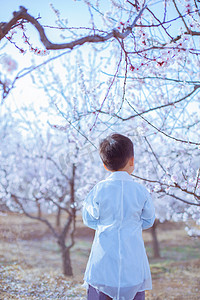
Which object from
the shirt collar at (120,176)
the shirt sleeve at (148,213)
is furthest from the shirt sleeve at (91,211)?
the shirt sleeve at (148,213)

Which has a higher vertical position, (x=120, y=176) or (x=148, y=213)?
(x=120, y=176)

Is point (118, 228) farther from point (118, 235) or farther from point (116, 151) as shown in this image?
point (116, 151)

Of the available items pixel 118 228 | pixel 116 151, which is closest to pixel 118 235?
pixel 118 228

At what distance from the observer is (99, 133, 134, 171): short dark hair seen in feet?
5.70

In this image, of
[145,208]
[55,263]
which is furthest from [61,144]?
[145,208]

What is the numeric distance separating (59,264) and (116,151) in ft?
20.5

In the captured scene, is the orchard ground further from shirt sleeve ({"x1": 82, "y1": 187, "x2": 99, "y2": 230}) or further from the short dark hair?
the short dark hair

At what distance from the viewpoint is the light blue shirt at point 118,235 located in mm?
1599

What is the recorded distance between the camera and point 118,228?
1.64 m

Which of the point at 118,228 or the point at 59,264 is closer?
the point at 118,228

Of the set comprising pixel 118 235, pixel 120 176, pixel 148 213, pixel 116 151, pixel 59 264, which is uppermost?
pixel 116 151

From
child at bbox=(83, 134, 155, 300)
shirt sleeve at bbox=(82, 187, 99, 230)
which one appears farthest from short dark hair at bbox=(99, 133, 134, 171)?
shirt sleeve at bbox=(82, 187, 99, 230)

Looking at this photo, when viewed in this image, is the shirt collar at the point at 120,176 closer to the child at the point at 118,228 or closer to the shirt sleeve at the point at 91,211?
the child at the point at 118,228

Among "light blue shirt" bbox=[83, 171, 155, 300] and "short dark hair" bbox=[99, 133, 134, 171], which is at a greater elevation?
"short dark hair" bbox=[99, 133, 134, 171]
